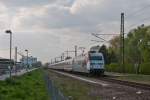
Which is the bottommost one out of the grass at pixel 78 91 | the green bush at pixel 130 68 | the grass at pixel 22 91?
the grass at pixel 78 91

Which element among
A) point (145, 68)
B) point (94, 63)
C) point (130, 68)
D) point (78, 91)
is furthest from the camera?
point (130, 68)

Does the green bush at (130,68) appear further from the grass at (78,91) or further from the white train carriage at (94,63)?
the grass at (78,91)

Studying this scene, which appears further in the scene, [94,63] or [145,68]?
[145,68]

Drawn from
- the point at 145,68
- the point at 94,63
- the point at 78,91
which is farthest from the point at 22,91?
the point at 145,68

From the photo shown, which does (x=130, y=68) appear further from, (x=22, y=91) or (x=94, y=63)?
(x=22, y=91)

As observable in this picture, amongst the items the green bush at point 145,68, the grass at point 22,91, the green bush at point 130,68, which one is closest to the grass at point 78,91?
the grass at point 22,91

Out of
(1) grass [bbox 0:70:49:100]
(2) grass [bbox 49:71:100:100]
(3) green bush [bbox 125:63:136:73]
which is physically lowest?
(2) grass [bbox 49:71:100:100]

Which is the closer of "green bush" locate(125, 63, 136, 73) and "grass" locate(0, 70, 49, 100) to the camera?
"grass" locate(0, 70, 49, 100)

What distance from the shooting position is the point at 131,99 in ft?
79.1

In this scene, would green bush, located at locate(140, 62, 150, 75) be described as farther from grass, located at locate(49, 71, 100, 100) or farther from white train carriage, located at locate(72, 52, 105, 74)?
grass, located at locate(49, 71, 100, 100)

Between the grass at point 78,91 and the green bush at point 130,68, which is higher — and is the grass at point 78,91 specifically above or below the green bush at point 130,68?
below

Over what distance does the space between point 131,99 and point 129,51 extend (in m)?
128

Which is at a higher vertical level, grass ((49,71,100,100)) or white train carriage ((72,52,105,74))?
white train carriage ((72,52,105,74))

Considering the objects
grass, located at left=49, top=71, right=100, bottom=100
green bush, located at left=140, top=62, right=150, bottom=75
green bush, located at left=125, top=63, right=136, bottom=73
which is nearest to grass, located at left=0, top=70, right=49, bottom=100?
grass, located at left=49, top=71, right=100, bottom=100
